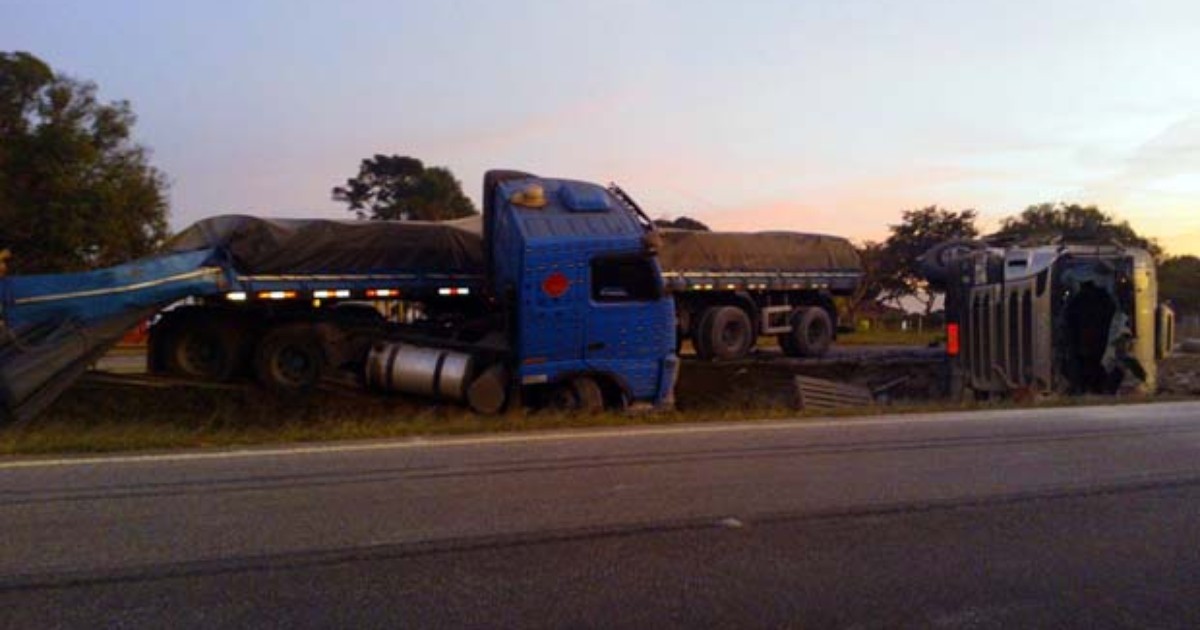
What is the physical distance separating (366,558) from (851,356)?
55.5 ft

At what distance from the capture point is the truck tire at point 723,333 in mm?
20422

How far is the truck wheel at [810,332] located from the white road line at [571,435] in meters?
8.70

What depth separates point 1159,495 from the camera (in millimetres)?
7426

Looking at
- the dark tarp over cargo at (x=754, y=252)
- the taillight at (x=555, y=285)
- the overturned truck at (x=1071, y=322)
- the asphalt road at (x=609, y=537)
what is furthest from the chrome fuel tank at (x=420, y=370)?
the overturned truck at (x=1071, y=322)

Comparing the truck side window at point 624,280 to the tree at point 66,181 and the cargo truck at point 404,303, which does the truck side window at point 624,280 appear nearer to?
the cargo truck at point 404,303

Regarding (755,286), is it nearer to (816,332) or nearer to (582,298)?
(816,332)

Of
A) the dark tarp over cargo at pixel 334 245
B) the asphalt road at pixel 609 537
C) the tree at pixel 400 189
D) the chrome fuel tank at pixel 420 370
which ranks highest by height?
the tree at pixel 400 189

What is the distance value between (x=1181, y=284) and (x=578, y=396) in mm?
55294

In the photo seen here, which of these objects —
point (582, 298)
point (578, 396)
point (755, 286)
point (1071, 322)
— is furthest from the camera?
point (755, 286)

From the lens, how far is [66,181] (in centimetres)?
3184

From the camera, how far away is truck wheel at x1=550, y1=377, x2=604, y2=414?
14.8m

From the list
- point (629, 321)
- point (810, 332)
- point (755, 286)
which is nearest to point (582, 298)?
point (629, 321)

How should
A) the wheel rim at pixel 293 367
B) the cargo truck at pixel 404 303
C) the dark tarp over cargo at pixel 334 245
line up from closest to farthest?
the cargo truck at pixel 404 303, the dark tarp over cargo at pixel 334 245, the wheel rim at pixel 293 367

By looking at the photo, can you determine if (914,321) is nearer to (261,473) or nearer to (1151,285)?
(1151,285)
